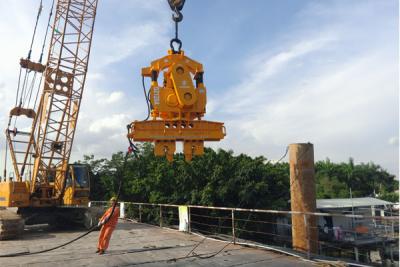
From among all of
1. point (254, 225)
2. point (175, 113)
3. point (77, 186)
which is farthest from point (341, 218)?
point (175, 113)

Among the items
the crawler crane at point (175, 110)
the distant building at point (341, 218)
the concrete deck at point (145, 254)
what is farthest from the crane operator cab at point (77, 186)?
the distant building at point (341, 218)

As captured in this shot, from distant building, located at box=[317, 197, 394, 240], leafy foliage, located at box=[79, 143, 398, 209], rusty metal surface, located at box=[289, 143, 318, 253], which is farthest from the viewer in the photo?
distant building, located at box=[317, 197, 394, 240]

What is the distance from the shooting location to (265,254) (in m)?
7.97

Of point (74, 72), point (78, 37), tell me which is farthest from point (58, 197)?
point (78, 37)

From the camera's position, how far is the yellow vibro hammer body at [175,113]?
657 cm

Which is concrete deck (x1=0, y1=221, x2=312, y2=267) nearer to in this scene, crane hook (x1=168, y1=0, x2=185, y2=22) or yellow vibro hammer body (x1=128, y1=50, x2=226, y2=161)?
yellow vibro hammer body (x1=128, y1=50, x2=226, y2=161)

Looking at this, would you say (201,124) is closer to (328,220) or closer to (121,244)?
(121,244)

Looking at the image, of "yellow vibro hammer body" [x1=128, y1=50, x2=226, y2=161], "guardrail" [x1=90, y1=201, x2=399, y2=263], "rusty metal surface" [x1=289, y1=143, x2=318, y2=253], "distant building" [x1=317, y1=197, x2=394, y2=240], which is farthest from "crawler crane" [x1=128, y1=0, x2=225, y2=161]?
"distant building" [x1=317, y1=197, x2=394, y2=240]

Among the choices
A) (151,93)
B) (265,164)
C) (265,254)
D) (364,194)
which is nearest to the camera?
(151,93)

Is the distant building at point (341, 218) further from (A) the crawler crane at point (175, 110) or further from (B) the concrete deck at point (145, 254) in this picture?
(A) the crawler crane at point (175, 110)

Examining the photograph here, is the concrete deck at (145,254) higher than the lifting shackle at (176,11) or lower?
lower

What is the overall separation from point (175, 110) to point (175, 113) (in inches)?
4.6

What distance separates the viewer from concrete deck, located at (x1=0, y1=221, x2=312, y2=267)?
7.41 metres

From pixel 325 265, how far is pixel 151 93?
460cm
